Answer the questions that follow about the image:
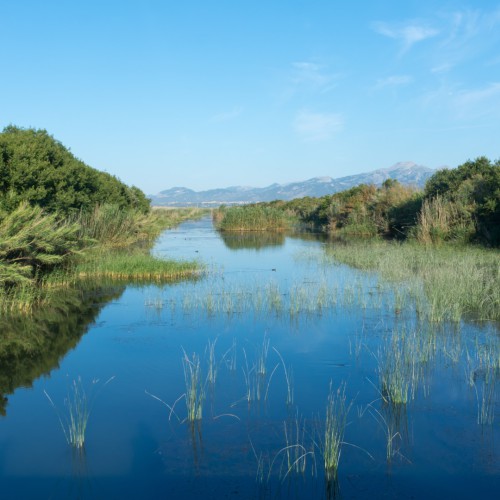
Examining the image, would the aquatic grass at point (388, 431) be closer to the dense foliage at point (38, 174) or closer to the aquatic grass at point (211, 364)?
the aquatic grass at point (211, 364)

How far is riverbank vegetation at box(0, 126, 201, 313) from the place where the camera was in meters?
11.4

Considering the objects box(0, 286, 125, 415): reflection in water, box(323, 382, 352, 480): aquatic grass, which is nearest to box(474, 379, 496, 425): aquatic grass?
box(323, 382, 352, 480): aquatic grass

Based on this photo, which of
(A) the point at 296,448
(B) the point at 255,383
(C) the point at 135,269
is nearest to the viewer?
(A) the point at 296,448

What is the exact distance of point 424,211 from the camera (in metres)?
24.1

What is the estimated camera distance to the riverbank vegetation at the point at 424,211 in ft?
68.7

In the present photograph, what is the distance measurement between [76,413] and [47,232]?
745cm

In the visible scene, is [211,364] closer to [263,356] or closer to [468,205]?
[263,356]

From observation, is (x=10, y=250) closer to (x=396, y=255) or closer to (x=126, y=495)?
(x=126, y=495)

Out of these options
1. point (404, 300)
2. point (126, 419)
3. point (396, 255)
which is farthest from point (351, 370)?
point (396, 255)

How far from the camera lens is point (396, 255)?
59.3 ft

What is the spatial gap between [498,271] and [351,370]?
7.30 m

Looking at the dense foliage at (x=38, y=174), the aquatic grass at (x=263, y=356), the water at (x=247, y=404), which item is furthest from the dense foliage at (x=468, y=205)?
the dense foliage at (x=38, y=174)

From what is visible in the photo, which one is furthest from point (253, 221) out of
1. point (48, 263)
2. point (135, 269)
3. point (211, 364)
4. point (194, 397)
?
point (194, 397)

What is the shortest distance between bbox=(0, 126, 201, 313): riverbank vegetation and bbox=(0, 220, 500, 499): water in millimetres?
1353
